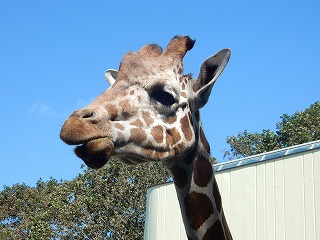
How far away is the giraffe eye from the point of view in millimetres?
5762

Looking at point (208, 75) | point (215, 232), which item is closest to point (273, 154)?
point (208, 75)

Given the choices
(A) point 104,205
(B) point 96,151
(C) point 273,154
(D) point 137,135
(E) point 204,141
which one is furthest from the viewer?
(A) point 104,205

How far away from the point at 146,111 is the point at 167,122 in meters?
0.26

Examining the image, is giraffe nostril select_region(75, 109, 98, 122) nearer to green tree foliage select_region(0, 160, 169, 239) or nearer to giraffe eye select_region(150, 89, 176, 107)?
giraffe eye select_region(150, 89, 176, 107)

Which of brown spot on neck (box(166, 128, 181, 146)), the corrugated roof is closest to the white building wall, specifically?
the corrugated roof

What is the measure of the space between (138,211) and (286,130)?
1313cm

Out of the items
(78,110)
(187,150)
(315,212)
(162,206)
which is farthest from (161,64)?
(162,206)

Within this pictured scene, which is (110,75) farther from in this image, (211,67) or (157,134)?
(157,134)

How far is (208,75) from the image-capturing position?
6176 millimetres

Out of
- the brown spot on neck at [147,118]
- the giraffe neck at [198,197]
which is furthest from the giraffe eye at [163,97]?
the giraffe neck at [198,197]

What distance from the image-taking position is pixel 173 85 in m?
5.84

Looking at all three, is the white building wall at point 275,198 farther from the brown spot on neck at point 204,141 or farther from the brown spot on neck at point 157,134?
the brown spot on neck at point 157,134

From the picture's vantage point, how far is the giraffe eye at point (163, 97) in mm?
5762

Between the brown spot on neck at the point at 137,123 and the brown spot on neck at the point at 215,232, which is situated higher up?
the brown spot on neck at the point at 137,123
